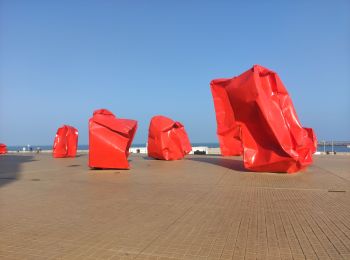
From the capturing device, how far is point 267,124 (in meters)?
15.1

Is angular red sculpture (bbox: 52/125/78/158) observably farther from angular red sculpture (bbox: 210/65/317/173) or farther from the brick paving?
the brick paving

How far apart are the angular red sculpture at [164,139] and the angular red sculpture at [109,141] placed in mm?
6356

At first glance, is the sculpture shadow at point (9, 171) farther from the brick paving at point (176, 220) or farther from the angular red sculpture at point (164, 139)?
the angular red sculpture at point (164, 139)

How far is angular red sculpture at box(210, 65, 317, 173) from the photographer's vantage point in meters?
15.1

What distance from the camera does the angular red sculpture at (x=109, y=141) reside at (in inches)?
675

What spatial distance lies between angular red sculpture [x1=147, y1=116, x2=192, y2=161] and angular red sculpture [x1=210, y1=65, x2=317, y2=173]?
8374 millimetres

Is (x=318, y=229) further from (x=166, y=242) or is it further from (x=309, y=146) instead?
(x=309, y=146)

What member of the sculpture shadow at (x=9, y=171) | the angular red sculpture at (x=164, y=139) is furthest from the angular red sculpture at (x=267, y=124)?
the sculpture shadow at (x=9, y=171)

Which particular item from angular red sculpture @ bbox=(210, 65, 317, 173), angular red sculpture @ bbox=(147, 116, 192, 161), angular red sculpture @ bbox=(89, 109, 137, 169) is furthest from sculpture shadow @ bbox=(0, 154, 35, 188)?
angular red sculpture @ bbox=(210, 65, 317, 173)

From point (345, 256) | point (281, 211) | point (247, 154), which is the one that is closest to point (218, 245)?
point (345, 256)

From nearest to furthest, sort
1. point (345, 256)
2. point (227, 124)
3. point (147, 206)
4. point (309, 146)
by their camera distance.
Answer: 1. point (345, 256)
2. point (147, 206)
3. point (309, 146)
4. point (227, 124)

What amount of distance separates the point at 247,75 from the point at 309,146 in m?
4.00

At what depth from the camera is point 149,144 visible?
2509cm

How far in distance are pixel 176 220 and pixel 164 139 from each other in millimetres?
17119
